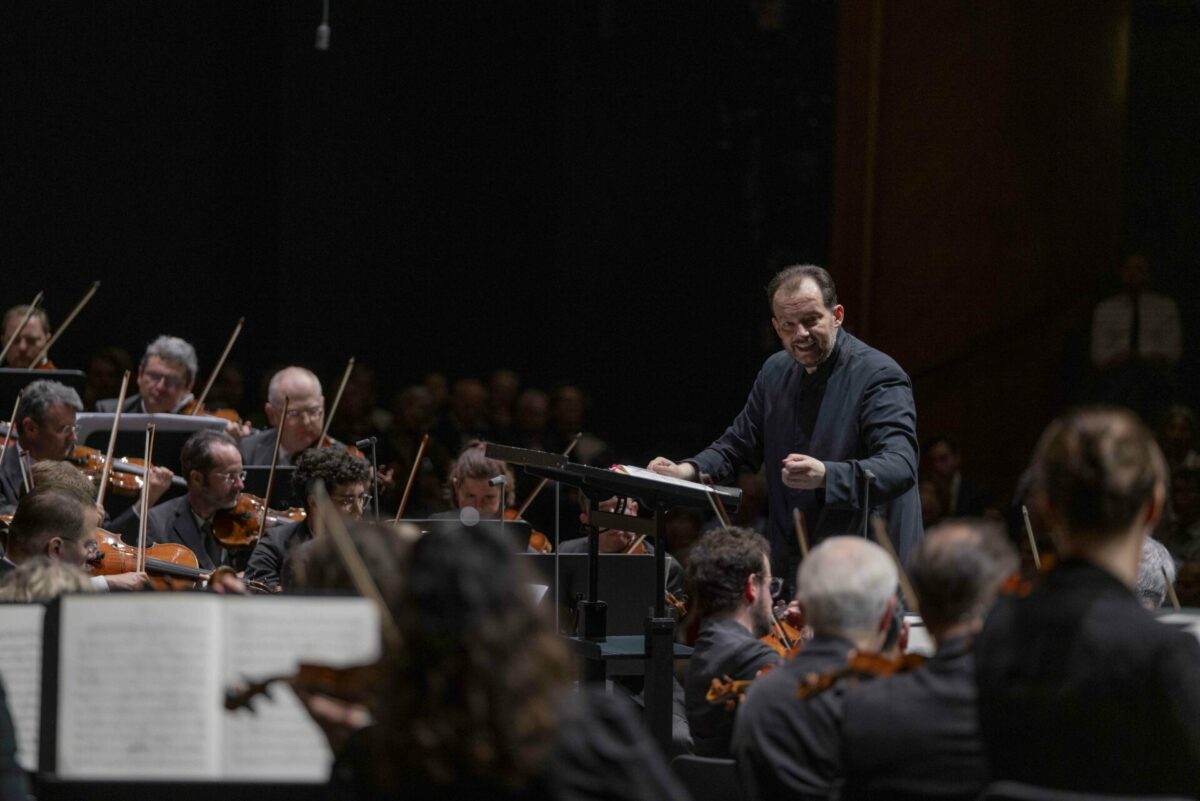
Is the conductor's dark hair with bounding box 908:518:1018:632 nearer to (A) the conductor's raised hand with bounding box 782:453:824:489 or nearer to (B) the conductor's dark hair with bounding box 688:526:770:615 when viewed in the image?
(B) the conductor's dark hair with bounding box 688:526:770:615

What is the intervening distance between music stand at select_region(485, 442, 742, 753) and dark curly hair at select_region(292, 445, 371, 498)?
88 cm

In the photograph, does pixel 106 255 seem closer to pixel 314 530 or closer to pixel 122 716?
pixel 314 530

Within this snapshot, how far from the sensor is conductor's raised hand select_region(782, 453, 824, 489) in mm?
3785

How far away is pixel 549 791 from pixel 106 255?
330 inches

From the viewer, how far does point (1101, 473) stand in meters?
2.04

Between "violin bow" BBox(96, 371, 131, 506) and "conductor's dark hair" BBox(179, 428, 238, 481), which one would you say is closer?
"violin bow" BBox(96, 371, 131, 506)

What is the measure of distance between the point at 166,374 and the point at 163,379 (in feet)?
0.08

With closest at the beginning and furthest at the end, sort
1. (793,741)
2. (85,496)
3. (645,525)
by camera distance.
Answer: (793,741), (645,525), (85,496)

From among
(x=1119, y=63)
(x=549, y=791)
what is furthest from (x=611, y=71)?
(x=549, y=791)

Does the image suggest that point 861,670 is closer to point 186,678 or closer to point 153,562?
point 186,678

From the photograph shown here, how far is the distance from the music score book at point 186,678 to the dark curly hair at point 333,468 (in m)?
2.25

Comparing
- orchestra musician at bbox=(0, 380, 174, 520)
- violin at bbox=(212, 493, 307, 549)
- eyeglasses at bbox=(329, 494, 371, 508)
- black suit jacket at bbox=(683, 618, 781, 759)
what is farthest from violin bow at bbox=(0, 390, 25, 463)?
black suit jacket at bbox=(683, 618, 781, 759)

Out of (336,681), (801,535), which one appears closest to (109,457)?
(801,535)

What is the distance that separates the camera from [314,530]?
4.54 metres
